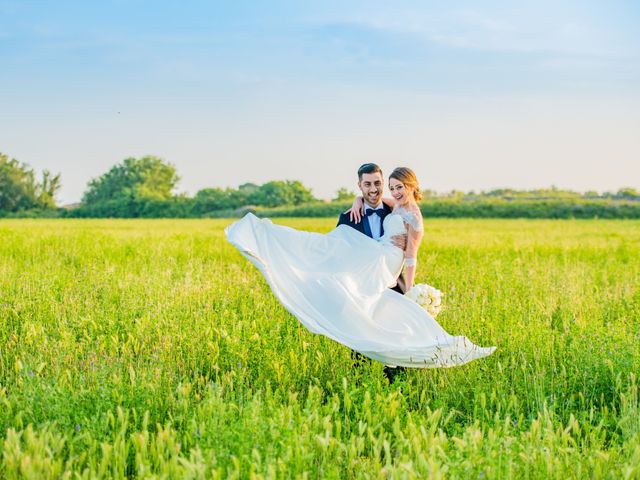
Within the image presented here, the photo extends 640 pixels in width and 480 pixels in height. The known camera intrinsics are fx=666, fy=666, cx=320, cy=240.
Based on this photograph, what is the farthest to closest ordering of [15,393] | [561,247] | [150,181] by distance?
[150,181] → [561,247] → [15,393]

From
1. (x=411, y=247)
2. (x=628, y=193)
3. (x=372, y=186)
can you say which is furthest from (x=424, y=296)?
(x=628, y=193)

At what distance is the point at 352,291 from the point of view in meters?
5.95

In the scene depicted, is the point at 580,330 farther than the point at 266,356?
Yes

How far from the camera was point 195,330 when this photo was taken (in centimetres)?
683

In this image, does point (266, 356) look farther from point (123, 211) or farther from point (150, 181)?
point (150, 181)

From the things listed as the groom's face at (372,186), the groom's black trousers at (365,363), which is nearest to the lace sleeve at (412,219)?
the groom's face at (372,186)

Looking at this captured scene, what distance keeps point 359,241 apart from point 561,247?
45.7 ft

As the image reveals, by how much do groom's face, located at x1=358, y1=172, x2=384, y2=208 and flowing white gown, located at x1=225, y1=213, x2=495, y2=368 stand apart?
0.23 meters

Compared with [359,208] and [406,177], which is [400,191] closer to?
[406,177]

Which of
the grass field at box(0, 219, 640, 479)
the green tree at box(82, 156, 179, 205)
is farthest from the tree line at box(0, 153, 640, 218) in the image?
the grass field at box(0, 219, 640, 479)

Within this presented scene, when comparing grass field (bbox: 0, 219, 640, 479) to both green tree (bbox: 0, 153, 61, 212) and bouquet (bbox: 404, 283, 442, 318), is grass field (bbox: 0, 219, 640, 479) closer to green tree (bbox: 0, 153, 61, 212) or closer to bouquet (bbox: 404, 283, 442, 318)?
bouquet (bbox: 404, 283, 442, 318)

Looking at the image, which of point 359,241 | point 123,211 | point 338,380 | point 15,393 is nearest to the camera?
point 15,393

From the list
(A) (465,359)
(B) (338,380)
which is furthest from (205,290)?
(A) (465,359)

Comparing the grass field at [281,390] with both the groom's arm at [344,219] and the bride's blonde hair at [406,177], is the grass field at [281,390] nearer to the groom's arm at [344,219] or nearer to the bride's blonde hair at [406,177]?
the groom's arm at [344,219]
